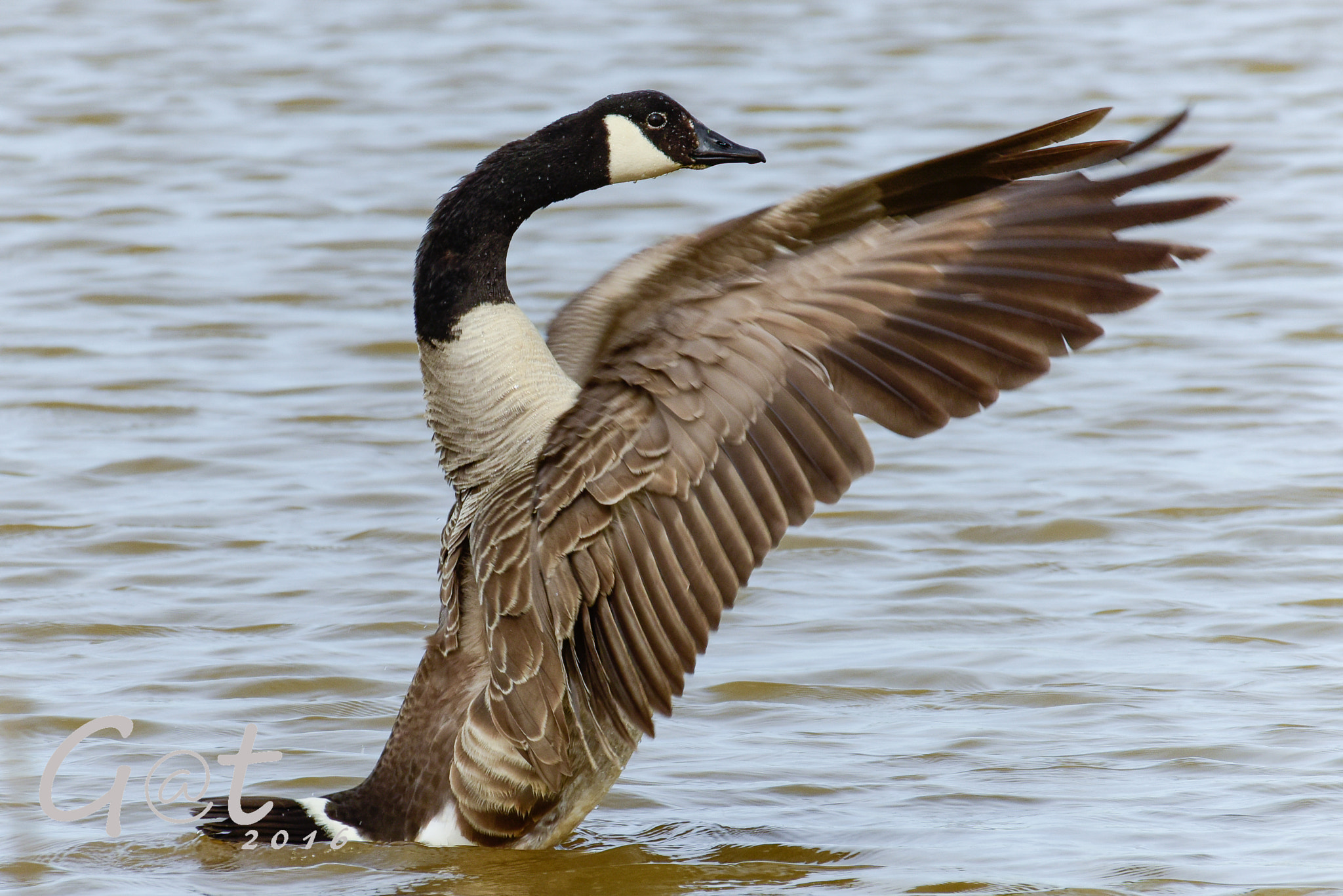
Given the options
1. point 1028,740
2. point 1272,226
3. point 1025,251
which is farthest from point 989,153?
point 1272,226

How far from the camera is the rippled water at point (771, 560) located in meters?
4.96

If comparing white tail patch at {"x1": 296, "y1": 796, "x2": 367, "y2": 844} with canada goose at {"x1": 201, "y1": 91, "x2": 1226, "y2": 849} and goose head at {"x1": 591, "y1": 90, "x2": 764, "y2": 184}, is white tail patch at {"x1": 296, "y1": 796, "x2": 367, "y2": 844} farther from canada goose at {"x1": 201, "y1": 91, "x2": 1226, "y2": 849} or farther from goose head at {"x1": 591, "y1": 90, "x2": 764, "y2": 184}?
goose head at {"x1": 591, "y1": 90, "x2": 764, "y2": 184}

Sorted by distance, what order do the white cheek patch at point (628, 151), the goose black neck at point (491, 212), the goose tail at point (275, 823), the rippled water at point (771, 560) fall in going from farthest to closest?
the white cheek patch at point (628, 151)
the rippled water at point (771, 560)
the goose black neck at point (491, 212)
the goose tail at point (275, 823)

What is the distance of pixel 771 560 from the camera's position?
7152 millimetres

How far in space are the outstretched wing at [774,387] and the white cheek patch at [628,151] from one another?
87cm

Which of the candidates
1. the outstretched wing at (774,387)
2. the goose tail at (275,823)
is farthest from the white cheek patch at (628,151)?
the goose tail at (275,823)

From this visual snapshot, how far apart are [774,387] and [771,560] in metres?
2.93

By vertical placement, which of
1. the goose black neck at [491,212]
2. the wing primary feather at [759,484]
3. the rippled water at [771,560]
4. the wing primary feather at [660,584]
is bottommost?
the rippled water at [771,560]

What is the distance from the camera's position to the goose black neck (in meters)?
4.86

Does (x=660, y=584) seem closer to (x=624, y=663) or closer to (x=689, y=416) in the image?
(x=624, y=663)
